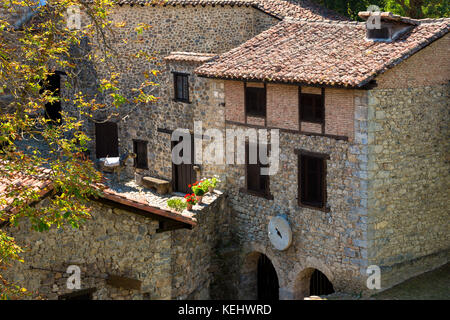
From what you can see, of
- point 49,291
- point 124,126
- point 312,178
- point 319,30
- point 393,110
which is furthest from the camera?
point 124,126

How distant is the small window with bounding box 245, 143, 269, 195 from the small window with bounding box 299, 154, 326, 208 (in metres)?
1.27

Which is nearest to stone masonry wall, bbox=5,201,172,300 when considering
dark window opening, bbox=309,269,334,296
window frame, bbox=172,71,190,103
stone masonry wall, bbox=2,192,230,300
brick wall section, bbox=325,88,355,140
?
stone masonry wall, bbox=2,192,230,300

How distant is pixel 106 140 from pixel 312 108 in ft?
35.6

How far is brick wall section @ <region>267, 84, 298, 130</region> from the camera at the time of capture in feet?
62.2

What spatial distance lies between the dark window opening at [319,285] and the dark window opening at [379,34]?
242 inches

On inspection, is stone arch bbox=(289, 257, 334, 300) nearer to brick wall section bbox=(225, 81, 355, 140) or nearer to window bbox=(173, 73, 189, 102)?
brick wall section bbox=(225, 81, 355, 140)

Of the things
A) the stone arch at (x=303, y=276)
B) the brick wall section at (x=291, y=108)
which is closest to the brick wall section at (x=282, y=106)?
the brick wall section at (x=291, y=108)

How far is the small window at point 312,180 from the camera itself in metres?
18.6

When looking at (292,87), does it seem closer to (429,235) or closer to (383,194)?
(383,194)

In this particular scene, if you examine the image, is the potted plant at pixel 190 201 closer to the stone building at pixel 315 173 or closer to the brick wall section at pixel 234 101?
the stone building at pixel 315 173

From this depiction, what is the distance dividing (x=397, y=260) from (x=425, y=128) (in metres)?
3.19

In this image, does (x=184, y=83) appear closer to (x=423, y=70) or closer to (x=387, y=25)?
(x=387, y=25)

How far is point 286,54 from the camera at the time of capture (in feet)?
64.3

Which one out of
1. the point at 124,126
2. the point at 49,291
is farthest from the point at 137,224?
the point at 124,126
